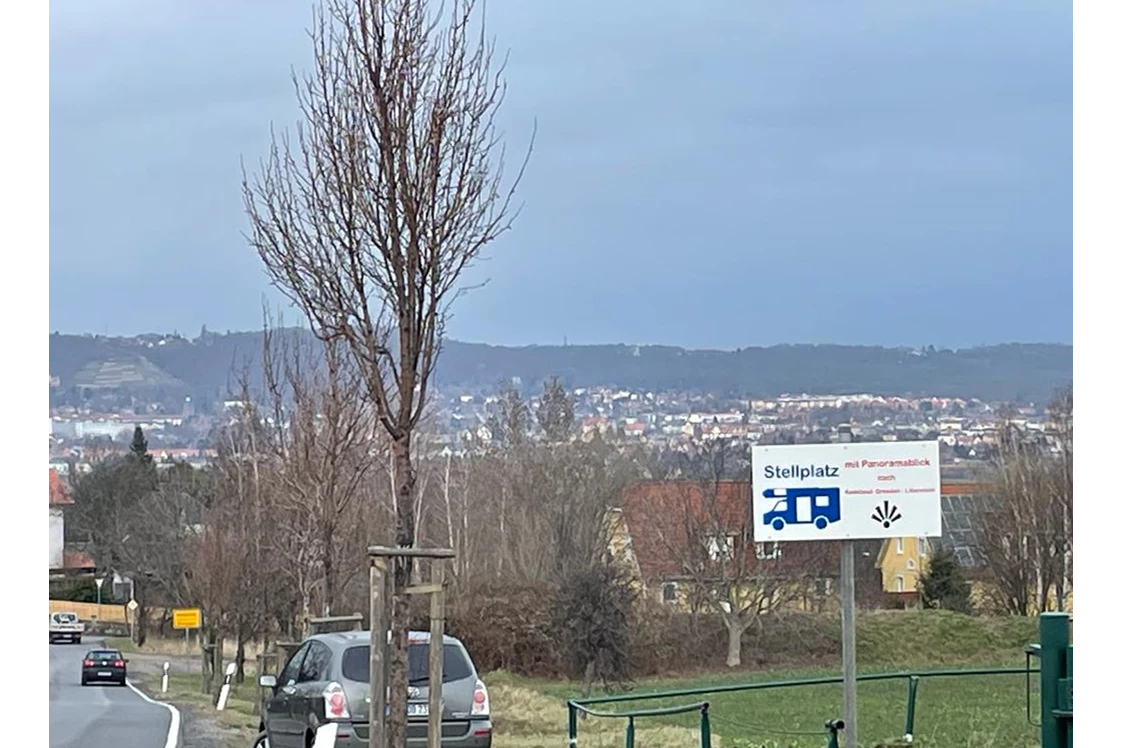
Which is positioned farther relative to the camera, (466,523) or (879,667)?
(466,523)

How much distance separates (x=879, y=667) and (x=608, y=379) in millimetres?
4081

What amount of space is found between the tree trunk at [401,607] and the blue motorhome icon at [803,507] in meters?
1.78

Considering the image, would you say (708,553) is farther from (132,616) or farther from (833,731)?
(833,731)

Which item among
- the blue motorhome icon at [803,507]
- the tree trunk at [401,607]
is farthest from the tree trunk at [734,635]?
the tree trunk at [401,607]

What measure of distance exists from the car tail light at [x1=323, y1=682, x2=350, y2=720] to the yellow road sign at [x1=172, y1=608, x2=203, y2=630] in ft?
28.9

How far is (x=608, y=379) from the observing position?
1488 cm

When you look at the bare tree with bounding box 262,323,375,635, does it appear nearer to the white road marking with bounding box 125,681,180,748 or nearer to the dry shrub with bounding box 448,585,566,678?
the white road marking with bounding box 125,681,180,748

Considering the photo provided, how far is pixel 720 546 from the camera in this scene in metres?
18.7

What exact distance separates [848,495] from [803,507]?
21 cm

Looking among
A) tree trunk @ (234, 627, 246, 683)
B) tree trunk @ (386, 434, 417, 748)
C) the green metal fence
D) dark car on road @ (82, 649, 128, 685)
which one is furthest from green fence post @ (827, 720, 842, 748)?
tree trunk @ (234, 627, 246, 683)

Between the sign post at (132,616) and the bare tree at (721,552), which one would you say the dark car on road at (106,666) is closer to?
the sign post at (132,616)
